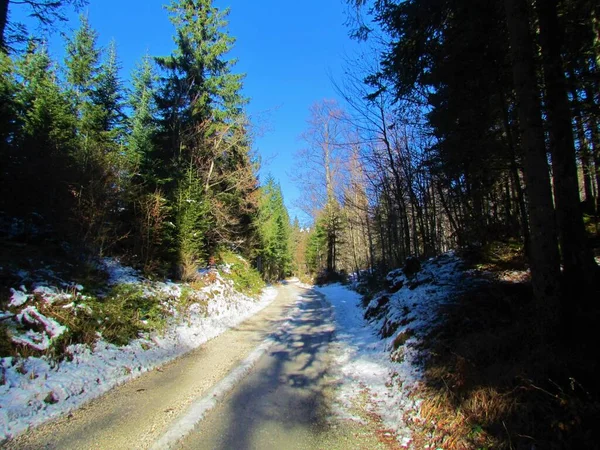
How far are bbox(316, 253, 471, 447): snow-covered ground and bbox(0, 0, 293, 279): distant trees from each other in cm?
669

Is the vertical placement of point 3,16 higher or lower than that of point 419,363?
higher

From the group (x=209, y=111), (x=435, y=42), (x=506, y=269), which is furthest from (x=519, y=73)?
(x=209, y=111)

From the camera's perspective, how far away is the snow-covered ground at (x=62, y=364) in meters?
3.97

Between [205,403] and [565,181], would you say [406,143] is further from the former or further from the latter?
[205,403]

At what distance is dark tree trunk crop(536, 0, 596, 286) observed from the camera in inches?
183

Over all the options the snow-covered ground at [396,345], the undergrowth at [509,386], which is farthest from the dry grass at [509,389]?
the snow-covered ground at [396,345]

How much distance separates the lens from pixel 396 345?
6332 millimetres

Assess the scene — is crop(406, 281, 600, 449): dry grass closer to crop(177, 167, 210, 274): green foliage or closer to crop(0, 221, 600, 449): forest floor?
crop(0, 221, 600, 449): forest floor

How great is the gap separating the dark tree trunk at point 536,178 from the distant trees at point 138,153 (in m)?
9.16

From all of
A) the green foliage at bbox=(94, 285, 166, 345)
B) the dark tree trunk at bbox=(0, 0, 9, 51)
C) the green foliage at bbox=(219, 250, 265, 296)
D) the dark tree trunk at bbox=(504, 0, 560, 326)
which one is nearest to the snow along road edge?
the green foliage at bbox=(94, 285, 166, 345)

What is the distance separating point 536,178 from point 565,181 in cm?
116

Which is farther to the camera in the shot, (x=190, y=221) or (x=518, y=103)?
(x=190, y=221)

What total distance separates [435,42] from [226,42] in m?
14.7

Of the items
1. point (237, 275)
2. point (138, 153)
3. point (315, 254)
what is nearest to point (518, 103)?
point (237, 275)
